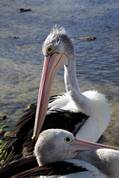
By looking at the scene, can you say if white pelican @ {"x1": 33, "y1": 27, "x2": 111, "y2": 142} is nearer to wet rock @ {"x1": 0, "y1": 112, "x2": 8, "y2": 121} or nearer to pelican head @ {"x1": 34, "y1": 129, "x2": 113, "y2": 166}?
pelican head @ {"x1": 34, "y1": 129, "x2": 113, "y2": 166}

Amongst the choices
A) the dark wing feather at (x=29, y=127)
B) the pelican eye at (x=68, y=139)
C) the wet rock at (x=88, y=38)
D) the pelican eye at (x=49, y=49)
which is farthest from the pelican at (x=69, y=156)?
the wet rock at (x=88, y=38)

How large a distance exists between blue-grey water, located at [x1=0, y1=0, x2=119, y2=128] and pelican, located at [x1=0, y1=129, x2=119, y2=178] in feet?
8.76

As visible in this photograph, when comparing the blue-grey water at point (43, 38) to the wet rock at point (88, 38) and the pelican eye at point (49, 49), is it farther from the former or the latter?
the pelican eye at point (49, 49)

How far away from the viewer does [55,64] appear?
19.7 feet

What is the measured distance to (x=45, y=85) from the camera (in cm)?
574

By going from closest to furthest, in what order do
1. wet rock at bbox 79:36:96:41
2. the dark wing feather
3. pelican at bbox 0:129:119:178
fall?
pelican at bbox 0:129:119:178
the dark wing feather
wet rock at bbox 79:36:96:41

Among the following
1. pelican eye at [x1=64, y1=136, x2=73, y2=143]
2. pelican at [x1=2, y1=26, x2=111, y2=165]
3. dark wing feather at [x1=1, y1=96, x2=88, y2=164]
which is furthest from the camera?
pelican at [x1=2, y1=26, x2=111, y2=165]

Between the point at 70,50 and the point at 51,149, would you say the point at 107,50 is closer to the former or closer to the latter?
Result: the point at 70,50

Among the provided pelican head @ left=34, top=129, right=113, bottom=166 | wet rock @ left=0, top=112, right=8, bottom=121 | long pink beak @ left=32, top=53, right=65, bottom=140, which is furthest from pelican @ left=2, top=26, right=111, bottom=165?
wet rock @ left=0, top=112, right=8, bottom=121

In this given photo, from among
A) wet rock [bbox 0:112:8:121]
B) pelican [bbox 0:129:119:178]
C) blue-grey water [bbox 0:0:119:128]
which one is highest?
pelican [bbox 0:129:119:178]

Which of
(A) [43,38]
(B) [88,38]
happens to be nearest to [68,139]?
(B) [88,38]

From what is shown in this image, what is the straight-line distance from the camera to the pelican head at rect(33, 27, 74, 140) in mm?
5680

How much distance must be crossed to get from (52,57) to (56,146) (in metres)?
1.84

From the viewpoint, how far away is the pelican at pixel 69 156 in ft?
14.2
